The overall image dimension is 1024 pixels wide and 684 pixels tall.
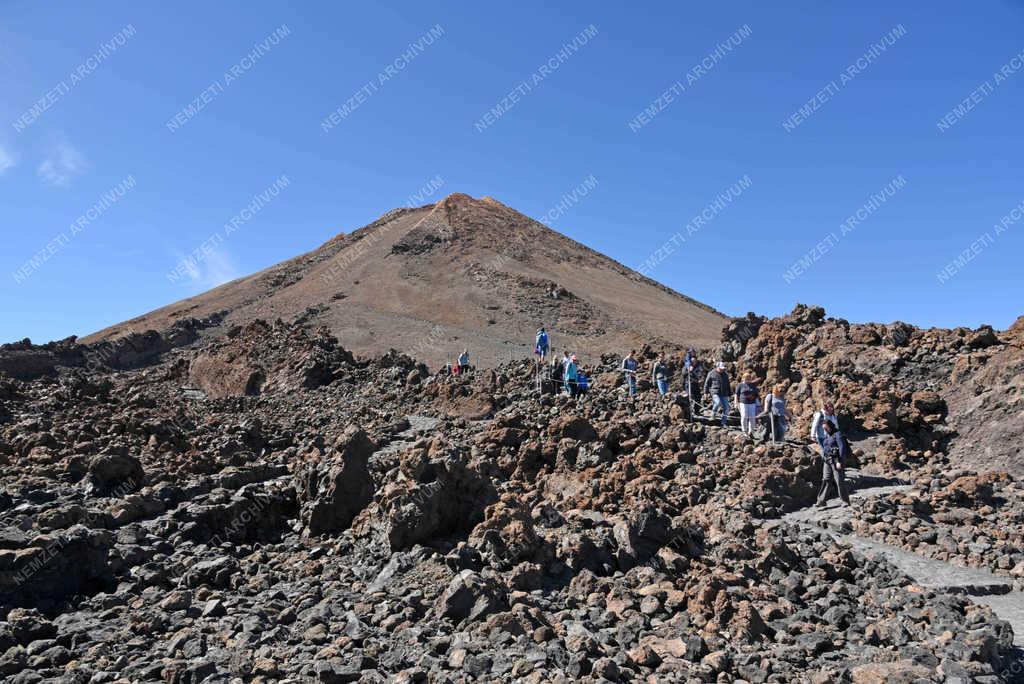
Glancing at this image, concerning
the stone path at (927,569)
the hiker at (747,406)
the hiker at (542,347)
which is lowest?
the stone path at (927,569)

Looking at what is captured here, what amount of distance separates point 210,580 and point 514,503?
374 centimetres

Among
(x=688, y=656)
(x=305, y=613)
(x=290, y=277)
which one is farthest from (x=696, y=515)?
(x=290, y=277)

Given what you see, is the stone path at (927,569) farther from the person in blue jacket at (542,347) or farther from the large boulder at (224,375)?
the large boulder at (224,375)

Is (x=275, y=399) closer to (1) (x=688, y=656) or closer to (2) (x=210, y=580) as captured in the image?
(2) (x=210, y=580)

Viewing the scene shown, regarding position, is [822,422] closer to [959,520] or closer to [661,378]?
[959,520]

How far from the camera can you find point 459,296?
155 feet

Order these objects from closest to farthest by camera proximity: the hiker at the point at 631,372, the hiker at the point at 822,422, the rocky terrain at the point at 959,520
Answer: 1. the rocky terrain at the point at 959,520
2. the hiker at the point at 822,422
3. the hiker at the point at 631,372

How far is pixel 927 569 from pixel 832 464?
2282mm

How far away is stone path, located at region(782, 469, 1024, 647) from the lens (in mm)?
6663

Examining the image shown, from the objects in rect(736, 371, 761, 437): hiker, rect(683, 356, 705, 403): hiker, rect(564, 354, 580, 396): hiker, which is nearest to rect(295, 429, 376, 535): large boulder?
rect(564, 354, 580, 396): hiker

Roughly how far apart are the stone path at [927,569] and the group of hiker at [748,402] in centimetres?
39

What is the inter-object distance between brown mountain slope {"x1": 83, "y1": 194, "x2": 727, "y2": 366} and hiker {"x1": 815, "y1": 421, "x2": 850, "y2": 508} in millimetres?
21633

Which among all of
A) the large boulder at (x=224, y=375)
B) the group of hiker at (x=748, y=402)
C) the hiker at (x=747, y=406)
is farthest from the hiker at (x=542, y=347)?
the large boulder at (x=224, y=375)

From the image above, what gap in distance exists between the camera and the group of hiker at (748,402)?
9.63 metres
